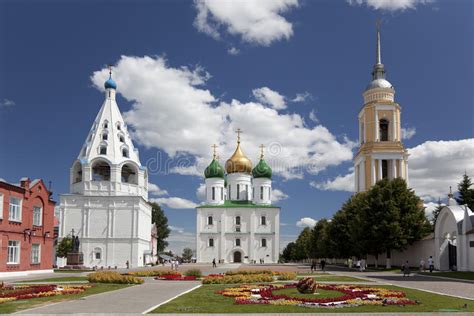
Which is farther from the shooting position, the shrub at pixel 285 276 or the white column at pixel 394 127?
the white column at pixel 394 127

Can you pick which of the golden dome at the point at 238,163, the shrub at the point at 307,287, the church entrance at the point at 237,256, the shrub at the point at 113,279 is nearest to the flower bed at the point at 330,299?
the shrub at the point at 307,287

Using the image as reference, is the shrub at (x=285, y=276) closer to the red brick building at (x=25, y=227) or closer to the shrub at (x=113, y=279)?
the shrub at (x=113, y=279)

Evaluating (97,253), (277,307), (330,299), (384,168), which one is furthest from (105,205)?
(277,307)

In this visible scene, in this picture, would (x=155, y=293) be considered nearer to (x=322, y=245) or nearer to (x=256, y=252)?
(x=322, y=245)

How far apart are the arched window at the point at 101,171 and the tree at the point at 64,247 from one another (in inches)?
340

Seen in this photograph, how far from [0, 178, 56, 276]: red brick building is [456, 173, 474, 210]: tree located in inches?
1672

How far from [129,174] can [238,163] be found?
87.8 ft

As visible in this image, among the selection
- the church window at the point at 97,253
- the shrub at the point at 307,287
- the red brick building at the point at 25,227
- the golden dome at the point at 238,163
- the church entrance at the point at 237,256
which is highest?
the golden dome at the point at 238,163

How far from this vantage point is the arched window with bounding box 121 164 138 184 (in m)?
66.2

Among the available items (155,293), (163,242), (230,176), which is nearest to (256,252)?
(230,176)

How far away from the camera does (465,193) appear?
60.4m

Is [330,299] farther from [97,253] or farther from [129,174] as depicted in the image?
[129,174]

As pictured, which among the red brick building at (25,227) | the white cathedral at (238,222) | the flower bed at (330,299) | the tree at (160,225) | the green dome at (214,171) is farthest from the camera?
the tree at (160,225)

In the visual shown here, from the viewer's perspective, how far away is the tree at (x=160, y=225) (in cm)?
9436
